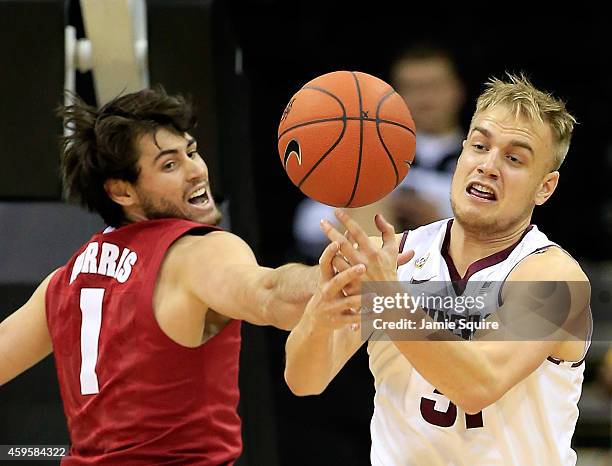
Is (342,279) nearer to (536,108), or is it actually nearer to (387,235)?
(387,235)

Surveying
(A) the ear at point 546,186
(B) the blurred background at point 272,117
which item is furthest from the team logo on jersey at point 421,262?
(B) the blurred background at point 272,117

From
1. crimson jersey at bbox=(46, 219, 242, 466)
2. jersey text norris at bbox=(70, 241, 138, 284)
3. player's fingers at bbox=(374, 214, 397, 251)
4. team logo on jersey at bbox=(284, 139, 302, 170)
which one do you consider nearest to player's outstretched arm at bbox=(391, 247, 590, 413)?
player's fingers at bbox=(374, 214, 397, 251)

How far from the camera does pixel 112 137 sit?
3.82 metres

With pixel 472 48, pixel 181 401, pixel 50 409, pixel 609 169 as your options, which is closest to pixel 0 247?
pixel 50 409

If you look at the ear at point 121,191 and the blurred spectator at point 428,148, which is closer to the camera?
the ear at point 121,191

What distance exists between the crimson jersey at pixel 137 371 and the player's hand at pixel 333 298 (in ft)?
2.66

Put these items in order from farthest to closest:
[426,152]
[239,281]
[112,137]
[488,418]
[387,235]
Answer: [426,152], [112,137], [488,418], [239,281], [387,235]

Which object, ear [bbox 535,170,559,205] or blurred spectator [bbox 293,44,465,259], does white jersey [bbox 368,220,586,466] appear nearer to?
ear [bbox 535,170,559,205]

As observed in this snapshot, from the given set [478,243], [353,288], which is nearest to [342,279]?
[353,288]

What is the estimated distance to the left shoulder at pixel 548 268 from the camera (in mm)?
3266

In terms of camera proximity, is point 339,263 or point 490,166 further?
point 490,166

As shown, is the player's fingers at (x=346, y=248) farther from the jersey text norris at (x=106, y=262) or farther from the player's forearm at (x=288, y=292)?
the jersey text norris at (x=106, y=262)

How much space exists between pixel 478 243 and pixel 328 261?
3.16ft

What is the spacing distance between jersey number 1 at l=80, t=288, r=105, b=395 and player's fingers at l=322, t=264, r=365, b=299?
1161 mm
